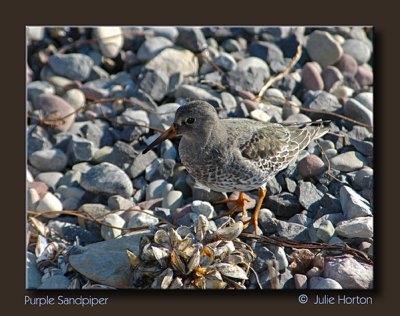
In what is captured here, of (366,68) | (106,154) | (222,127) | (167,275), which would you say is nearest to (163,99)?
(106,154)

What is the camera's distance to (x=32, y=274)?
6.10m

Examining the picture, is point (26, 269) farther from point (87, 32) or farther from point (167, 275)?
point (87, 32)

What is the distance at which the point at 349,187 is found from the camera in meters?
6.77

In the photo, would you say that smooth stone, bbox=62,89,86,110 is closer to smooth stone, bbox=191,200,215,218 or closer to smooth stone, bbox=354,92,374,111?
smooth stone, bbox=191,200,215,218

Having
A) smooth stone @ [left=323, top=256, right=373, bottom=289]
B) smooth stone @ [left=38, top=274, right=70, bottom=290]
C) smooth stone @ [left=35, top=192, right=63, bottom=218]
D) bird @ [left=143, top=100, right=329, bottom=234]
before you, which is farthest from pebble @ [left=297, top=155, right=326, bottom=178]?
smooth stone @ [left=38, top=274, right=70, bottom=290]

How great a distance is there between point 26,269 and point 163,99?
2777mm

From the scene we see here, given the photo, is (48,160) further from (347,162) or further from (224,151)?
(347,162)

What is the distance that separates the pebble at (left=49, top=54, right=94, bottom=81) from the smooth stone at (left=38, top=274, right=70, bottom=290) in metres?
2.91

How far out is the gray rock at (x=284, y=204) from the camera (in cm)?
667

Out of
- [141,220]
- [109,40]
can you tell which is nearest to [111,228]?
[141,220]

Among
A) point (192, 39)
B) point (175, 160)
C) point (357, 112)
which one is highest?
point (192, 39)

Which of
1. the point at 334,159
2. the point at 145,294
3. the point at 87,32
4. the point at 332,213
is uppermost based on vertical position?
the point at 87,32

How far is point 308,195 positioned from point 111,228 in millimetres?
1903

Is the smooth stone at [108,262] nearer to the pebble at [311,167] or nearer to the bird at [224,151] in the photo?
the bird at [224,151]
